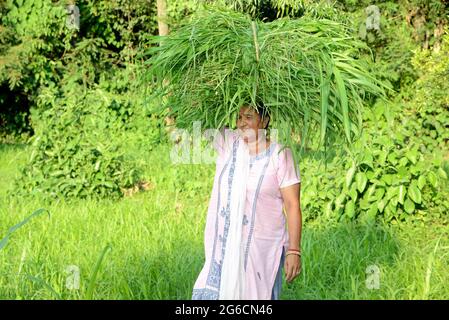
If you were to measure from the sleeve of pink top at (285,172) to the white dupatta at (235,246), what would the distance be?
0.41ft

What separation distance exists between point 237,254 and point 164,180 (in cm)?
460

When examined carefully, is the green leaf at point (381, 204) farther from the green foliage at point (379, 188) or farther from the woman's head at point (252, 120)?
the woman's head at point (252, 120)

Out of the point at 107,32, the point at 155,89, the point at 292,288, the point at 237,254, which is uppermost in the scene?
the point at 107,32

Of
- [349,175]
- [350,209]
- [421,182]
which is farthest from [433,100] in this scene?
[350,209]

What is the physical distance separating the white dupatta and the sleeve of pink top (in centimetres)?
12

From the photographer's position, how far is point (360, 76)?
2645mm

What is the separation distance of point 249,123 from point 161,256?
1937 mm

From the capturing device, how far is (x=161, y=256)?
14.3ft

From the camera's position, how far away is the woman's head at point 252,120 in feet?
8.61

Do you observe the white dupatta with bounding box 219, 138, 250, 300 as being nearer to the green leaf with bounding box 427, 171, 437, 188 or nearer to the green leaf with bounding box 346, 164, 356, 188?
the green leaf with bounding box 346, 164, 356, 188

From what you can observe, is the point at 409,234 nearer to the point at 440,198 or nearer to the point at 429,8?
the point at 440,198

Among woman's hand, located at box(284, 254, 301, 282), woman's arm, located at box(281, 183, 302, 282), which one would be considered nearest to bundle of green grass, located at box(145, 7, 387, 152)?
woman's arm, located at box(281, 183, 302, 282)

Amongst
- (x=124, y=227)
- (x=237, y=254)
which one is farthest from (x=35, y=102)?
(x=237, y=254)
